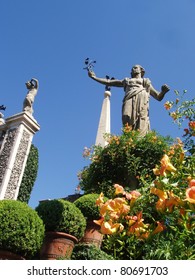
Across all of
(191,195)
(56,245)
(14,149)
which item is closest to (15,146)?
(14,149)

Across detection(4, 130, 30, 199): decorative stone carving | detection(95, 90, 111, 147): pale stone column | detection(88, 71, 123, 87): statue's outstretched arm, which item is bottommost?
detection(4, 130, 30, 199): decorative stone carving

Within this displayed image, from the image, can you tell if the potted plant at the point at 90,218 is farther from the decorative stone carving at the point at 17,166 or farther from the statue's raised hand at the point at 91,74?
the statue's raised hand at the point at 91,74

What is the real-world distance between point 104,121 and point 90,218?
7114mm

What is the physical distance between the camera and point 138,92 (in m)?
7.55

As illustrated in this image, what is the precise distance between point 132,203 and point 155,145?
180 inches

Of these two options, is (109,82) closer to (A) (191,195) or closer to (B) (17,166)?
(B) (17,166)

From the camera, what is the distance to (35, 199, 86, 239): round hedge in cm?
438

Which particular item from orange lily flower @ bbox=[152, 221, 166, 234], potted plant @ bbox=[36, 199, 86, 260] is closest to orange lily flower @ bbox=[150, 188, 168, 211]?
orange lily flower @ bbox=[152, 221, 166, 234]

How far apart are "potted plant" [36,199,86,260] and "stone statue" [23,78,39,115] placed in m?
3.51

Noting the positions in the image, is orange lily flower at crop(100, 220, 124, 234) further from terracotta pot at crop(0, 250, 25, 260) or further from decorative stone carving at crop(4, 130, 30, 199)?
decorative stone carving at crop(4, 130, 30, 199)

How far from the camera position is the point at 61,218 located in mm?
4379

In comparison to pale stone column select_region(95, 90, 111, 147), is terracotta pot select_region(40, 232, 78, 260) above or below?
below

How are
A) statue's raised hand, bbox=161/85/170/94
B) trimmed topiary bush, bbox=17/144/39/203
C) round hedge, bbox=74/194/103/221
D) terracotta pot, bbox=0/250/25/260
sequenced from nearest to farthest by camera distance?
terracotta pot, bbox=0/250/25/260 < round hedge, bbox=74/194/103/221 < statue's raised hand, bbox=161/85/170/94 < trimmed topiary bush, bbox=17/144/39/203
